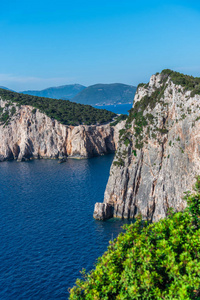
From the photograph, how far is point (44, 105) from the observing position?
161 metres

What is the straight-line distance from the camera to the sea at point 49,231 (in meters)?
45.3

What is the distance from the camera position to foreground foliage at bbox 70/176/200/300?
2100 cm

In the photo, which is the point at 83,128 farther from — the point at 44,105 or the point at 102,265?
the point at 102,265

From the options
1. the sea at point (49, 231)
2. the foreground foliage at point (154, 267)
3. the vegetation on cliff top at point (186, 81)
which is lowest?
the sea at point (49, 231)

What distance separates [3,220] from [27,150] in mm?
79031

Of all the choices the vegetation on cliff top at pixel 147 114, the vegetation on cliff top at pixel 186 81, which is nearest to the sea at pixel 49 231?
the vegetation on cliff top at pixel 147 114

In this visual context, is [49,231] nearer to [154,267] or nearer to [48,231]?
[48,231]

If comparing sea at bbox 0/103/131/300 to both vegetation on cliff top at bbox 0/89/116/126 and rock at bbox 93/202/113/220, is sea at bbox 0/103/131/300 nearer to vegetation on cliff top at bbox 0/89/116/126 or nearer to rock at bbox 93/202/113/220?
rock at bbox 93/202/113/220

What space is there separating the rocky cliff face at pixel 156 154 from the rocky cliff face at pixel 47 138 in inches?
2797

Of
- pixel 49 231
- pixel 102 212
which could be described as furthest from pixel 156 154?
pixel 49 231

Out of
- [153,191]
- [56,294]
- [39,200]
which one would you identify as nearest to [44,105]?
[39,200]

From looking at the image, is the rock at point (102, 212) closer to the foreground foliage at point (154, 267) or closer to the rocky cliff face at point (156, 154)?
the rocky cliff face at point (156, 154)

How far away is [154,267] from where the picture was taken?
22875 millimetres

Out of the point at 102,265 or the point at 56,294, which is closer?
the point at 102,265
